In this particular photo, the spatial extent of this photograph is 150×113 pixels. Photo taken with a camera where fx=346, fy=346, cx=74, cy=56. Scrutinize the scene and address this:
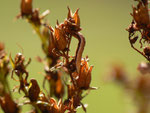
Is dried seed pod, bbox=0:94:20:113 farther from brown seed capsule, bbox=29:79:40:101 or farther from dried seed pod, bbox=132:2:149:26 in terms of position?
dried seed pod, bbox=132:2:149:26

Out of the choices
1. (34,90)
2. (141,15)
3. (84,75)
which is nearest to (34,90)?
(34,90)

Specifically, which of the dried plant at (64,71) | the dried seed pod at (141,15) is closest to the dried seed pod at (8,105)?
the dried plant at (64,71)

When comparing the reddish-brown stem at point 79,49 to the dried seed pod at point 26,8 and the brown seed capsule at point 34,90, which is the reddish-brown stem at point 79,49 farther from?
the dried seed pod at point 26,8

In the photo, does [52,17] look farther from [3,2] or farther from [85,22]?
[3,2]

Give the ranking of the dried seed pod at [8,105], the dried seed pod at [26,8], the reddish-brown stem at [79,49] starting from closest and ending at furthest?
1. the reddish-brown stem at [79,49]
2. the dried seed pod at [8,105]
3. the dried seed pod at [26,8]

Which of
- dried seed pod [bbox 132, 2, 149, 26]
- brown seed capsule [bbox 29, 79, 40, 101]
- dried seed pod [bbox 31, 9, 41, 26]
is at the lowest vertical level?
brown seed capsule [bbox 29, 79, 40, 101]

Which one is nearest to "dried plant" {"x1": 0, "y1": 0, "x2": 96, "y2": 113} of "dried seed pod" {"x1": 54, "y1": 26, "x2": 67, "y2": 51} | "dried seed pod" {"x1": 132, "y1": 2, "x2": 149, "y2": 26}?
"dried seed pod" {"x1": 54, "y1": 26, "x2": 67, "y2": 51}

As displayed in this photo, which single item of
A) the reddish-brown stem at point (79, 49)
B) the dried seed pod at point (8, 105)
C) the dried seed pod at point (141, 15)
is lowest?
the dried seed pod at point (8, 105)

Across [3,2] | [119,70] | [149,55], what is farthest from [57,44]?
[3,2]
